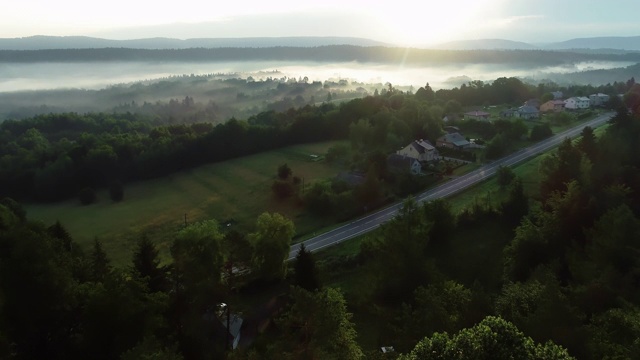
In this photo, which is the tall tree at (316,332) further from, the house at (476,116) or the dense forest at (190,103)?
the dense forest at (190,103)

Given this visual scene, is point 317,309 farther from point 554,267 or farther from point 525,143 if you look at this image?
point 525,143

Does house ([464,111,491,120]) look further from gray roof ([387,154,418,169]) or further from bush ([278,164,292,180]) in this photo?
bush ([278,164,292,180])

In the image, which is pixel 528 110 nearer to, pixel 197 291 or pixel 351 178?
pixel 351 178

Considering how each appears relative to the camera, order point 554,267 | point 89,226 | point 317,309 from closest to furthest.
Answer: point 317,309 < point 554,267 < point 89,226

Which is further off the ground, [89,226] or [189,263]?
[189,263]

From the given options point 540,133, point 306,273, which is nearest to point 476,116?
point 540,133

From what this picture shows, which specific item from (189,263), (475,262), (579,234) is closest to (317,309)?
(189,263)
